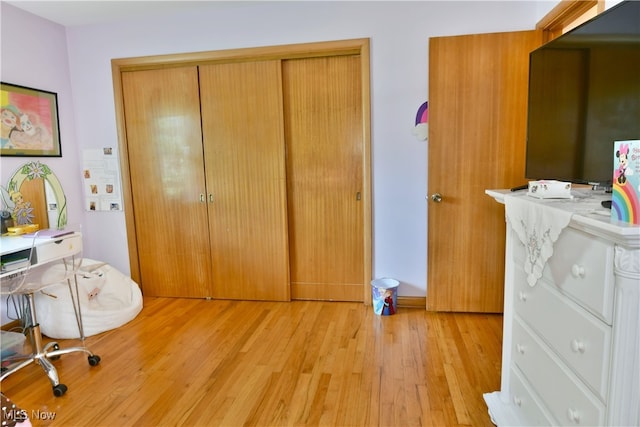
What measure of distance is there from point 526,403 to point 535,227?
75 cm

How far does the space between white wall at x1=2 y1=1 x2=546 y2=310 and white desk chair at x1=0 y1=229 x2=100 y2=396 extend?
0.81 meters

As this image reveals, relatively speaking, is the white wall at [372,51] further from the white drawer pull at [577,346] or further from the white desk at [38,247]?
the white drawer pull at [577,346]

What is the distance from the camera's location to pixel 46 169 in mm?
2992

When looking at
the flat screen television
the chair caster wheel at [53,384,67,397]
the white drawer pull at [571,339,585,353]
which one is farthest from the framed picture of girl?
the white drawer pull at [571,339,585,353]

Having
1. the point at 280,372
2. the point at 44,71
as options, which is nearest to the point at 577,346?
the point at 280,372

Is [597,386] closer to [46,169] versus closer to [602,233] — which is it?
[602,233]

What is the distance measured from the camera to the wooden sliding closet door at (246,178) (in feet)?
9.89

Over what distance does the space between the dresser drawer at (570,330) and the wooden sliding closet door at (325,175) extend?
65.5 inches

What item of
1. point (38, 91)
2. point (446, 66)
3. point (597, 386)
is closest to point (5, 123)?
point (38, 91)

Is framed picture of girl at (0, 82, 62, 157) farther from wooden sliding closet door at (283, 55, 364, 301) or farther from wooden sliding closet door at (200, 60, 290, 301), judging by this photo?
wooden sliding closet door at (283, 55, 364, 301)

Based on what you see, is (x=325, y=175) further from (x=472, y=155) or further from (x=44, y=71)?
(x=44, y=71)

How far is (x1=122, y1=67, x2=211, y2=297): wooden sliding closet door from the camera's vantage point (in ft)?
10.3

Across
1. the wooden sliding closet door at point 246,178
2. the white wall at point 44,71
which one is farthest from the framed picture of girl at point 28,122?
the wooden sliding closet door at point 246,178

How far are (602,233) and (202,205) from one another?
2854 millimetres
